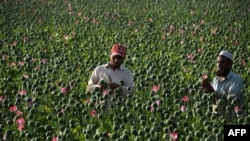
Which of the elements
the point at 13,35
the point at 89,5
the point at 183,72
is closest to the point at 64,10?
the point at 89,5

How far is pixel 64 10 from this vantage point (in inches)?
925

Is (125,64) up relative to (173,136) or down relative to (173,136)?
up

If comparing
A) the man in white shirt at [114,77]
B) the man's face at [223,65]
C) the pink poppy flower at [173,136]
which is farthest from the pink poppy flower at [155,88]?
the pink poppy flower at [173,136]

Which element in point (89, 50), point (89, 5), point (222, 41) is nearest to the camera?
point (89, 50)

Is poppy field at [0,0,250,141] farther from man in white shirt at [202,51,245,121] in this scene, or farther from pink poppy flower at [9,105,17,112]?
man in white shirt at [202,51,245,121]

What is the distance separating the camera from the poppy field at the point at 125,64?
25.6ft

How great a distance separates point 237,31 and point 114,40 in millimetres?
3579

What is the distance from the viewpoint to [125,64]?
12.6 meters

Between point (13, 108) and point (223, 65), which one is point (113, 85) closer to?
point (13, 108)

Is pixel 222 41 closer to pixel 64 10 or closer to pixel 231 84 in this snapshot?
pixel 231 84

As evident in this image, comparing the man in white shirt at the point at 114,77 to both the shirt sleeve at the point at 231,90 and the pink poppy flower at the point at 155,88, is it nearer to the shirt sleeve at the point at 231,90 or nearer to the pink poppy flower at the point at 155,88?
the pink poppy flower at the point at 155,88

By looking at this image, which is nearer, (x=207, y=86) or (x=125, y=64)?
(x=207, y=86)

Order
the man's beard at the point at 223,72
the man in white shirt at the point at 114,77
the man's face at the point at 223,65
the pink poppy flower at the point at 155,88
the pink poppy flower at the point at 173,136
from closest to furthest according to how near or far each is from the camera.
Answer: the pink poppy flower at the point at 173,136, the man's face at the point at 223,65, the man's beard at the point at 223,72, the man in white shirt at the point at 114,77, the pink poppy flower at the point at 155,88

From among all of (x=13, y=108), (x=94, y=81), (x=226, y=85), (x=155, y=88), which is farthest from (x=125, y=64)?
(x=13, y=108)
